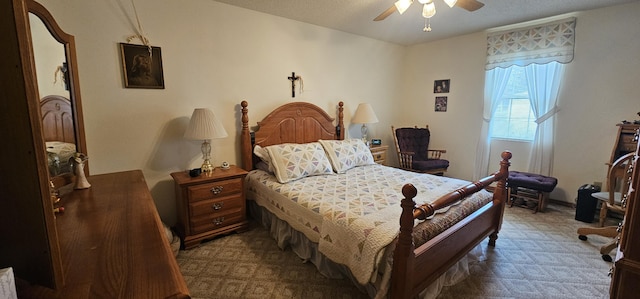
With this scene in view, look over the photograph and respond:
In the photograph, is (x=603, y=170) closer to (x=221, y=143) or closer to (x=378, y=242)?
(x=378, y=242)

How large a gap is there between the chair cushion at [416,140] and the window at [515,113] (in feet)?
3.19

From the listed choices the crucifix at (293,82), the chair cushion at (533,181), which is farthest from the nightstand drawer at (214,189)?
the chair cushion at (533,181)

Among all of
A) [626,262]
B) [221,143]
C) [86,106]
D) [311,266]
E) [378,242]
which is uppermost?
[86,106]

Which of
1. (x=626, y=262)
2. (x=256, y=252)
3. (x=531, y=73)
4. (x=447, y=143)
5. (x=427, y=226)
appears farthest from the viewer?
(x=447, y=143)

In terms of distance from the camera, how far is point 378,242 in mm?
1534

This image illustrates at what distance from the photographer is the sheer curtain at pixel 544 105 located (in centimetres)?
339

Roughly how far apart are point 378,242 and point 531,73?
3497mm

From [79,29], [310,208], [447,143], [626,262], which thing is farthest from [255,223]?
[447,143]

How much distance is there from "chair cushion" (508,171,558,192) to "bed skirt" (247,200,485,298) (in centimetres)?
135

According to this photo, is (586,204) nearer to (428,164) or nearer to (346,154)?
(428,164)

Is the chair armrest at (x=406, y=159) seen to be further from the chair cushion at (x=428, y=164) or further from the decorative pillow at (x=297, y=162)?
the decorative pillow at (x=297, y=162)

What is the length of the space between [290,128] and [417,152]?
7.36 ft

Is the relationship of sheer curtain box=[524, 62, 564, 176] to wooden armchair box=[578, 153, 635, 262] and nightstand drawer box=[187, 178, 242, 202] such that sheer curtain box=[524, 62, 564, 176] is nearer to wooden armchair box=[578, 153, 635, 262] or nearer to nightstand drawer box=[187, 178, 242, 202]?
wooden armchair box=[578, 153, 635, 262]

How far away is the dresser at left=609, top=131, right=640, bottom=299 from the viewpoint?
101 cm
